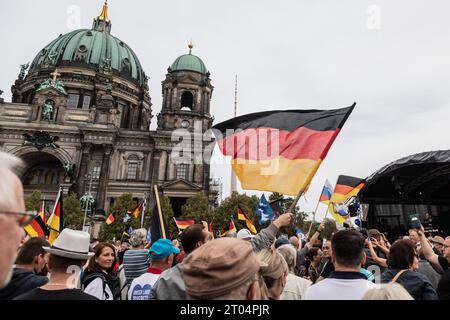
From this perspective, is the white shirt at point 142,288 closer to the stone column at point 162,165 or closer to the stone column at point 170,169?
the stone column at point 170,169

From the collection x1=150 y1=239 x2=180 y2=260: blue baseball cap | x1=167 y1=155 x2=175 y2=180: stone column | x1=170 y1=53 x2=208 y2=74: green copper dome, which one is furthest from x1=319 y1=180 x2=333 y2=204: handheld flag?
x1=170 y1=53 x2=208 y2=74: green copper dome

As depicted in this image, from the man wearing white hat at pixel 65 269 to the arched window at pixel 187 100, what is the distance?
51690 millimetres

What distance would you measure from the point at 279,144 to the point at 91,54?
221 feet

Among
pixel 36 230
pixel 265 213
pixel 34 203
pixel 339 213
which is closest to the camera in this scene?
pixel 36 230

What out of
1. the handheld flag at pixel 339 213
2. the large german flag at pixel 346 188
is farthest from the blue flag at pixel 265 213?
the large german flag at pixel 346 188

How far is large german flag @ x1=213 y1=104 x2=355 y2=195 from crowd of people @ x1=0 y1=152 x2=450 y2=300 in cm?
114

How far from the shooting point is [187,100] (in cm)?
5462

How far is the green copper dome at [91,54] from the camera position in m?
61.6

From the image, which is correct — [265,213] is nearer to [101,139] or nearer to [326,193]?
[326,193]

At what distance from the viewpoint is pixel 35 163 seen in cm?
5172

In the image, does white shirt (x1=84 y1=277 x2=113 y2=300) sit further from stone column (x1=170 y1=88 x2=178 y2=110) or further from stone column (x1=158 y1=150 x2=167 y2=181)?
stone column (x1=170 y1=88 x2=178 y2=110)

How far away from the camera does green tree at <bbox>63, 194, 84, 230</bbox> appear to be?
3759cm

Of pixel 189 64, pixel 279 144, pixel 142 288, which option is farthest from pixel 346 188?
pixel 189 64

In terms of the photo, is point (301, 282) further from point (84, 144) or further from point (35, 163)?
point (35, 163)
